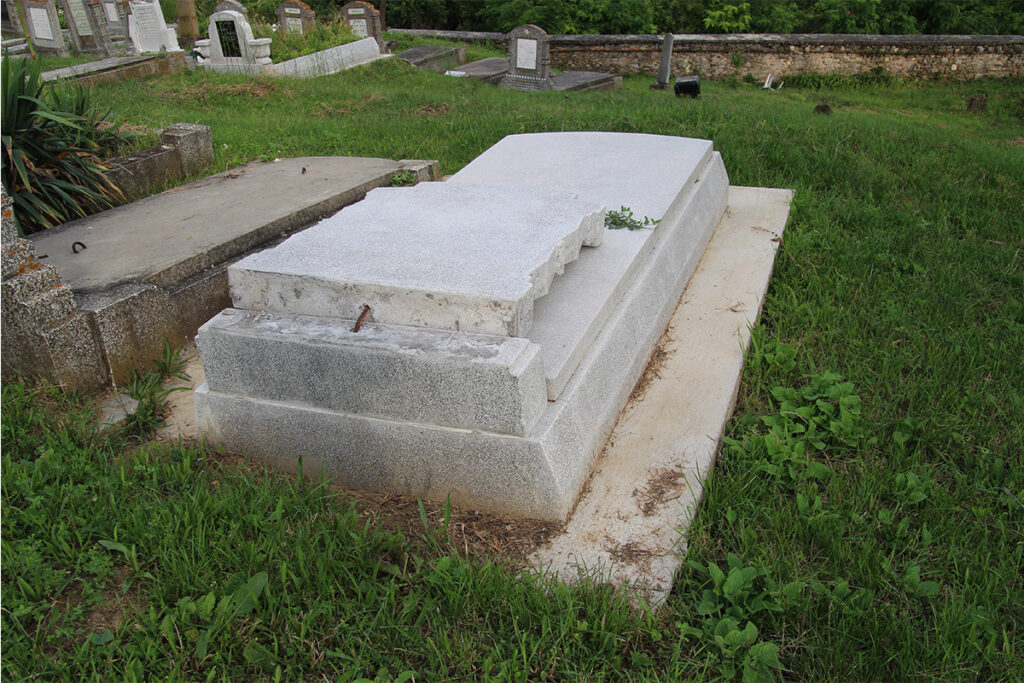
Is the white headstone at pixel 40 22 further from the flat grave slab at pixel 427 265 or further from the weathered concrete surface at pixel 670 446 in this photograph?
the weathered concrete surface at pixel 670 446

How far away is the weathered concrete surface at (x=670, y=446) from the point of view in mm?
1926

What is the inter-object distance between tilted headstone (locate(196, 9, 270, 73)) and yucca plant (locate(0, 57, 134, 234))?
270 inches

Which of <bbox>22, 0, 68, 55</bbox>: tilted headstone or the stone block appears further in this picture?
<bbox>22, 0, 68, 55</bbox>: tilted headstone

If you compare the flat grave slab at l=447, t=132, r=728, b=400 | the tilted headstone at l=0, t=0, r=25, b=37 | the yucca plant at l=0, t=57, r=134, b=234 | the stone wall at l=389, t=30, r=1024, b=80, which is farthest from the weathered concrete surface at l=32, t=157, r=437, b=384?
the tilted headstone at l=0, t=0, r=25, b=37

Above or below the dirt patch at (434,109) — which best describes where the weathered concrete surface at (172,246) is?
above

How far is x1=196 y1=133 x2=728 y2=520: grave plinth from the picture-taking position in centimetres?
201

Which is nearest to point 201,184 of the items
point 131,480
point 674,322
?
point 131,480

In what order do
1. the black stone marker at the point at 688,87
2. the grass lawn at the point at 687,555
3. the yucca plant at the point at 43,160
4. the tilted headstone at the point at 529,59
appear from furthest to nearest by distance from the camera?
the black stone marker at the point at 688,87, the tilted headstone at the point at 529,59, the yucca plant at the point at 43,160, the grass lawn at the point at 687,555

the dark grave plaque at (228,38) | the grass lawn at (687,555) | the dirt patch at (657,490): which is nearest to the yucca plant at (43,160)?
the grass lawn at (687,555)

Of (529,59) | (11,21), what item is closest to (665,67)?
(529,59)

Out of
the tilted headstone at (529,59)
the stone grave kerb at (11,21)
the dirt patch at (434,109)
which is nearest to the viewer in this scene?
the dirt patch at (434,109)

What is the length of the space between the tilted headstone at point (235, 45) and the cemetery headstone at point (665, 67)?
746 centimetres

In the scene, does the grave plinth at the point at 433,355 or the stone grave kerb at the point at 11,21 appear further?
the stone grave kerb at the point at 11,21

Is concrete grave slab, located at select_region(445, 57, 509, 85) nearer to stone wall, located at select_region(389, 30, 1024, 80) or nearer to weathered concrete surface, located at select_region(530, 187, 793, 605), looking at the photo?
stone wall, located at select_region(389, 30, 1024, 80)
